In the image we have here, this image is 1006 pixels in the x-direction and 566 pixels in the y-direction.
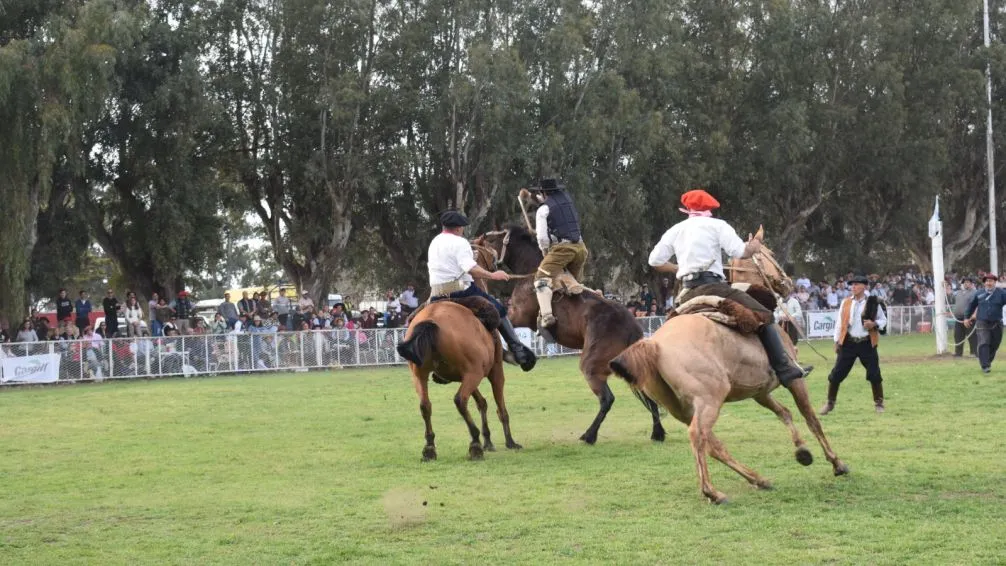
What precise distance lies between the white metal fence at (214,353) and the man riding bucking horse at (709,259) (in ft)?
71.8

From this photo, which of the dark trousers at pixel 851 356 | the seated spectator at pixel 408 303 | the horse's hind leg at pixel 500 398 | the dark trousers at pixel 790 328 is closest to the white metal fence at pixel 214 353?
the seated spectator at pixel 408 303

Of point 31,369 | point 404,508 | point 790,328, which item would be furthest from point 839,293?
point 404,508

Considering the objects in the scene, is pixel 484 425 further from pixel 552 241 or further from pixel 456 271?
pixel 552 241

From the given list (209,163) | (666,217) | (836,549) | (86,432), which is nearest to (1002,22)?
(666,217)

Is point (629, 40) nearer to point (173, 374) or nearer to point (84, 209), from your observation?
point (84, 209)

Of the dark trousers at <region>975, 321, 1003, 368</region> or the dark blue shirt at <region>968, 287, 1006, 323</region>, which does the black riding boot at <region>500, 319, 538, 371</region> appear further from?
the dark blue shirt at <region>968, 287, 1006, 323</region>

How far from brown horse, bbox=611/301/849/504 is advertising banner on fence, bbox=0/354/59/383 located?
22280mm

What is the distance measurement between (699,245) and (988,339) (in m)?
13.6

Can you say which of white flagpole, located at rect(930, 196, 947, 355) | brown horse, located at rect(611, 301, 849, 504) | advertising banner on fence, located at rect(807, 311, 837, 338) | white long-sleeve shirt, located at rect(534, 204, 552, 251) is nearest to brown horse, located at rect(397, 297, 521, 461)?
white long-sleeve shirt, located at rect(534, 204, 552, 251)

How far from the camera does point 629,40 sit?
1986 inches

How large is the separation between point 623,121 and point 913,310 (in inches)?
518

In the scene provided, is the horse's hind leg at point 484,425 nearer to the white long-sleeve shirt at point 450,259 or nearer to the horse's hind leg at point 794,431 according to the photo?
the white long-sleeve shirt at point 450,259

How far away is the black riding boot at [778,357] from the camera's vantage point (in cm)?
1033

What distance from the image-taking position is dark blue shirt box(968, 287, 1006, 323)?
22156 mm
